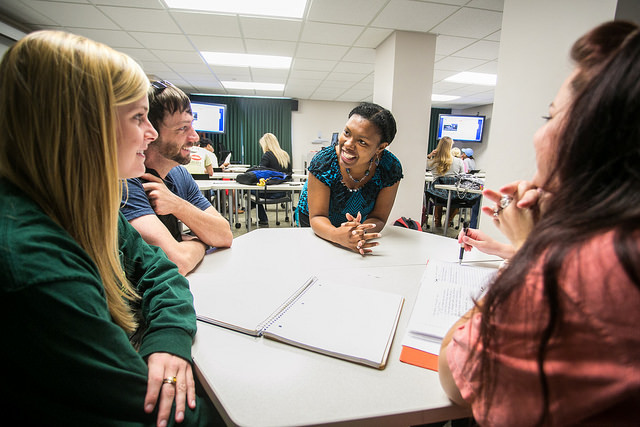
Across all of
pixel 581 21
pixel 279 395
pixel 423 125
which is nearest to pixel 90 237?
pixel 279 395

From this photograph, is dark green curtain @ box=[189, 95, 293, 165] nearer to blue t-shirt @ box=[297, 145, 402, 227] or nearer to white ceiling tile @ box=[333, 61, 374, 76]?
white ceiling tile @ box=[333, 61, 374, 76]

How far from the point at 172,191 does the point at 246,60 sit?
4.56m

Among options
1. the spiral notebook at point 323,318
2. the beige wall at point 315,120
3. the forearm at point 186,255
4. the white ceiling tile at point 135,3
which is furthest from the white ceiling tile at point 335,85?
the spiral notebook at point 323,318

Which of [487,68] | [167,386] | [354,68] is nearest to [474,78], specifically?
[487,68]

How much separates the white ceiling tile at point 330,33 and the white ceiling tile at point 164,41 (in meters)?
1.72

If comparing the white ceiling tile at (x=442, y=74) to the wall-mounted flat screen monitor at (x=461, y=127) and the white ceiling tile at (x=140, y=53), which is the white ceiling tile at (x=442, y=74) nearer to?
the wall-mounted flat screen monitor at (x=461, y=127)

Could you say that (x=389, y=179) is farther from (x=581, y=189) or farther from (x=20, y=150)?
(x=20, y=150)

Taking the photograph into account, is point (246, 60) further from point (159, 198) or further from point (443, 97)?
point (443, 97)

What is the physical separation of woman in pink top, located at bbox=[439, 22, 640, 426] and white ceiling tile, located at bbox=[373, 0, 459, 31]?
3.33m

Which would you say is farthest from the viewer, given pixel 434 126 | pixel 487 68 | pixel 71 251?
pixel 434 126

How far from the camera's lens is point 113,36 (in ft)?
13.4

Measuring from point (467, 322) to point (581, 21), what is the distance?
93.8 inches

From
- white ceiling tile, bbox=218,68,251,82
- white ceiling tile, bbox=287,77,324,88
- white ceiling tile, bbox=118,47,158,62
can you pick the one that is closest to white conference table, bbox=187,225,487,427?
white ceiling tile, bbox=118,47,158,62

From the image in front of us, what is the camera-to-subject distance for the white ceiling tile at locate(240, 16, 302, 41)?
11.6 ft
